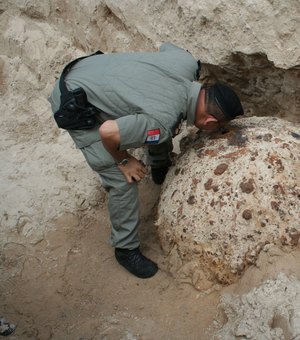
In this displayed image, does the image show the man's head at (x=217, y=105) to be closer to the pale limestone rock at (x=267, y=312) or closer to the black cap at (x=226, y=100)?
the black cap at (x=226, y=100)

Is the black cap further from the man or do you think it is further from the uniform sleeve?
the uniform sleeve

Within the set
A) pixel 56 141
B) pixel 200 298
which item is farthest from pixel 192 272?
pixel 56 141

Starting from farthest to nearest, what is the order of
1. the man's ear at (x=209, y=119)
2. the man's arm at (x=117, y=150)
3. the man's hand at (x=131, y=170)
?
the man's hand at (x=131, y=170) < the man's ear at (x=209, y=119) < the man's arm at (x=117, y=150)

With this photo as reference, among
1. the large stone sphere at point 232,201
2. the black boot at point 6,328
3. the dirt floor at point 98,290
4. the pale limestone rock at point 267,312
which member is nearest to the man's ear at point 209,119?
the large stone sphere at point 232,201

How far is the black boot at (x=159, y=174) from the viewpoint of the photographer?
10.1 feet

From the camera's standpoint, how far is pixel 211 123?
2473 millimetres

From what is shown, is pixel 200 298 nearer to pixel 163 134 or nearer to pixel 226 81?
pixel 163 134

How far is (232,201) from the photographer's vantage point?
2.36 metres

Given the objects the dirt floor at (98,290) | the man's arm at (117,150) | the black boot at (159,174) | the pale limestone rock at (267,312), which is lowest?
the dirt floor at (98,290)

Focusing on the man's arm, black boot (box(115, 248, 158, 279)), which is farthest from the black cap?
black boot (box(115, 248, 158, 279))

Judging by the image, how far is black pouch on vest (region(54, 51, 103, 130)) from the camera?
2477 millimetres

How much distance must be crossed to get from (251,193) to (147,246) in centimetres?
86

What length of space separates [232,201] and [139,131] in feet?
1.95

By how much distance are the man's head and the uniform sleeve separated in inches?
9.0
